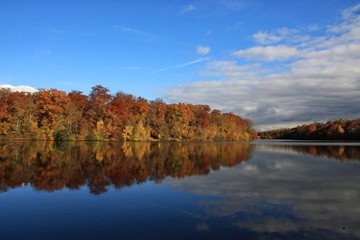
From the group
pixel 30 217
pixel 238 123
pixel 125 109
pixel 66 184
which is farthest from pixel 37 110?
pixel 238 123

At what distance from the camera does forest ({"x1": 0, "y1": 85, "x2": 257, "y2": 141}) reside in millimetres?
60531

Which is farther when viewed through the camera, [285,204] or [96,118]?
[96,118]

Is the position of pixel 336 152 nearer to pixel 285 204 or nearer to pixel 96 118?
pixel 285 204

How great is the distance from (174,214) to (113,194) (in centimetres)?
330

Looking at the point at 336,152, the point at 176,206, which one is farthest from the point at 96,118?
the point at 176,206

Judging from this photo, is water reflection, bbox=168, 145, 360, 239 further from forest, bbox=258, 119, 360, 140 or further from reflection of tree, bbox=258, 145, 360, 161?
forest, bbox=258, 119, 360, 140

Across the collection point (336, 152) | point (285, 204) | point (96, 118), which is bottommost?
point (285, 204)

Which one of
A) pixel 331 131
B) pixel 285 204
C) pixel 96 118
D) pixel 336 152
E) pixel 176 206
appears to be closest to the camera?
pixel 176 206

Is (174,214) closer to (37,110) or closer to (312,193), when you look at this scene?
(312,193)

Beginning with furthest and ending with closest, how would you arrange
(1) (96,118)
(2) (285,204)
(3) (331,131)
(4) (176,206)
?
(3) (331,131)
(1) (96,118)
(2) (285,204)
(4) (176,206)

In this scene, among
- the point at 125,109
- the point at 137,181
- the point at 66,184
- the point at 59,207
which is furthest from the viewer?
the point at 125,109

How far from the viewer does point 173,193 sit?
33.7 feet

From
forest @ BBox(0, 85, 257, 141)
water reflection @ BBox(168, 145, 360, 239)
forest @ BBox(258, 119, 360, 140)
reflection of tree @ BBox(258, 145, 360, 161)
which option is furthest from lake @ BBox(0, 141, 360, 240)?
forest @ BBox(258, 119, 360, 140)

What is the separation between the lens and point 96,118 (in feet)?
220
